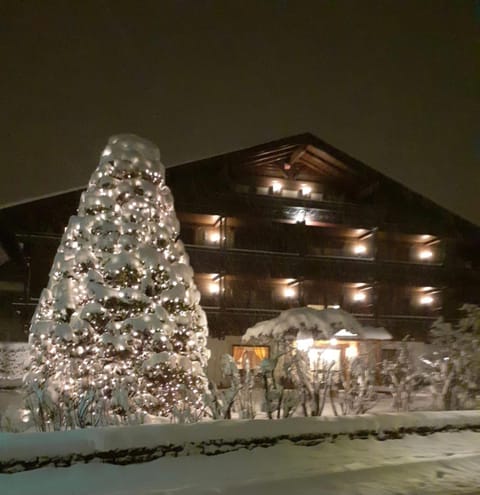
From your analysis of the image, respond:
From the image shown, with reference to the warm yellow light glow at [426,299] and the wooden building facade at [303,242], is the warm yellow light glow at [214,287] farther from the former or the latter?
the warm yellow light glow at [426,299]

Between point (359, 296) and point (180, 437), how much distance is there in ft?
75.0

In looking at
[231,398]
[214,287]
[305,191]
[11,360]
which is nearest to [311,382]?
[231,398]

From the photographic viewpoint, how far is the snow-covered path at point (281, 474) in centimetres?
692

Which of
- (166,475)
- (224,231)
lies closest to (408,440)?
(166,475)

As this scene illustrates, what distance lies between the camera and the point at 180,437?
27.0 feet

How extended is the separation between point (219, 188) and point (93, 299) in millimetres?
17705

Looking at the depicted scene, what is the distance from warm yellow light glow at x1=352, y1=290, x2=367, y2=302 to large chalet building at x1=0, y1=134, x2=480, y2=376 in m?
0.05

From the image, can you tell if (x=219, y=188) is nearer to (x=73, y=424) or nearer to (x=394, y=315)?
(x=394, y=315)

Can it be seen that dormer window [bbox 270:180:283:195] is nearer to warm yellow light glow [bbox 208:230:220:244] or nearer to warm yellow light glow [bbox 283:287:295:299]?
warm yellow light glow [bbox 208:230:220:244]

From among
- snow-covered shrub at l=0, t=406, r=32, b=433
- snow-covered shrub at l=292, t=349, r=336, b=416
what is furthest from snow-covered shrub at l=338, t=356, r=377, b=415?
snow-covered shrub at l=0, t=406, r=32, b=433

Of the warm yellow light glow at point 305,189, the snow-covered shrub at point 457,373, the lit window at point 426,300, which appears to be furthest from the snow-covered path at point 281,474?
the lit window at point 426,300

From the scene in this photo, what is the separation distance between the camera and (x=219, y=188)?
1087 inches

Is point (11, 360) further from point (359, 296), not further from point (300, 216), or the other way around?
point (359, 296)

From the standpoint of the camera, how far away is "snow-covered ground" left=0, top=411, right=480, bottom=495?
7.02 meters
